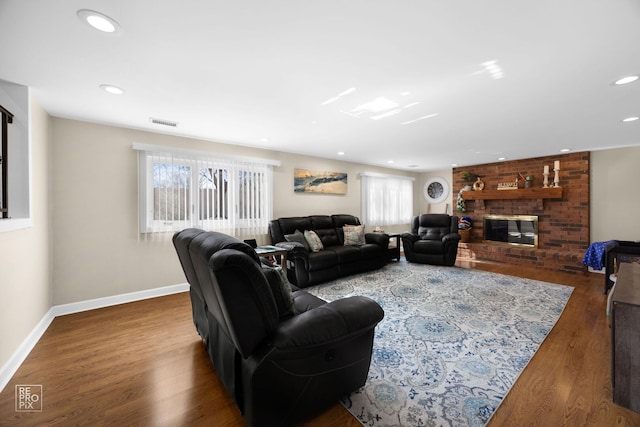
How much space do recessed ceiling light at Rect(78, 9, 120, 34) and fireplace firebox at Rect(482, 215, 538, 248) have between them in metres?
7.10

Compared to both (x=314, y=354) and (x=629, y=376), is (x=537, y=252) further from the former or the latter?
(x=314, y=354)

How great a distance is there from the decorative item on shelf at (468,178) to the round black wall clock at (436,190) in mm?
562

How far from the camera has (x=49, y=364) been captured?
2008 millimetres

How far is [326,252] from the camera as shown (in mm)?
4160

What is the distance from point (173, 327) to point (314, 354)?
2.00m

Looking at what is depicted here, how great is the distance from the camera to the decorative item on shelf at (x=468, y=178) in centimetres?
637

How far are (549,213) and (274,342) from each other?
647 cm

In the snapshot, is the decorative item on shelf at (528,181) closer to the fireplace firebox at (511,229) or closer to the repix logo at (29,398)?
the fireplace firebox at (511,229)

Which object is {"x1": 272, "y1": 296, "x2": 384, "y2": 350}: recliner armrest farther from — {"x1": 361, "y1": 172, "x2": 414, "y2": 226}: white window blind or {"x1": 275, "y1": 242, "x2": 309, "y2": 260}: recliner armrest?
{"x1": 361, "y1": 172, "x2": 414, "y2": 226}: white window blind

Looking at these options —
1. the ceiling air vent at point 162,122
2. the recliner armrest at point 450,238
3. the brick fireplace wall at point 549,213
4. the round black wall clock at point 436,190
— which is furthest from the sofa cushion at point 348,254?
the round black wall clock at point 436,190

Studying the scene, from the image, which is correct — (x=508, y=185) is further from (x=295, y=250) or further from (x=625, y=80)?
(x=295, y=250)

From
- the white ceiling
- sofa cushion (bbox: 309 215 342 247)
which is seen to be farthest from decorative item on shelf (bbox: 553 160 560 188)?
sofa cushion (bbox: 309 215 342 247)

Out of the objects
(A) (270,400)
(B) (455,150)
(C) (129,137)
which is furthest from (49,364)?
(B) (455,150)

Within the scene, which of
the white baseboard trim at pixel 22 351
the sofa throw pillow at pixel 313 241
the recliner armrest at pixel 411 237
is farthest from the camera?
the recliner armrest at pixel 411 237
